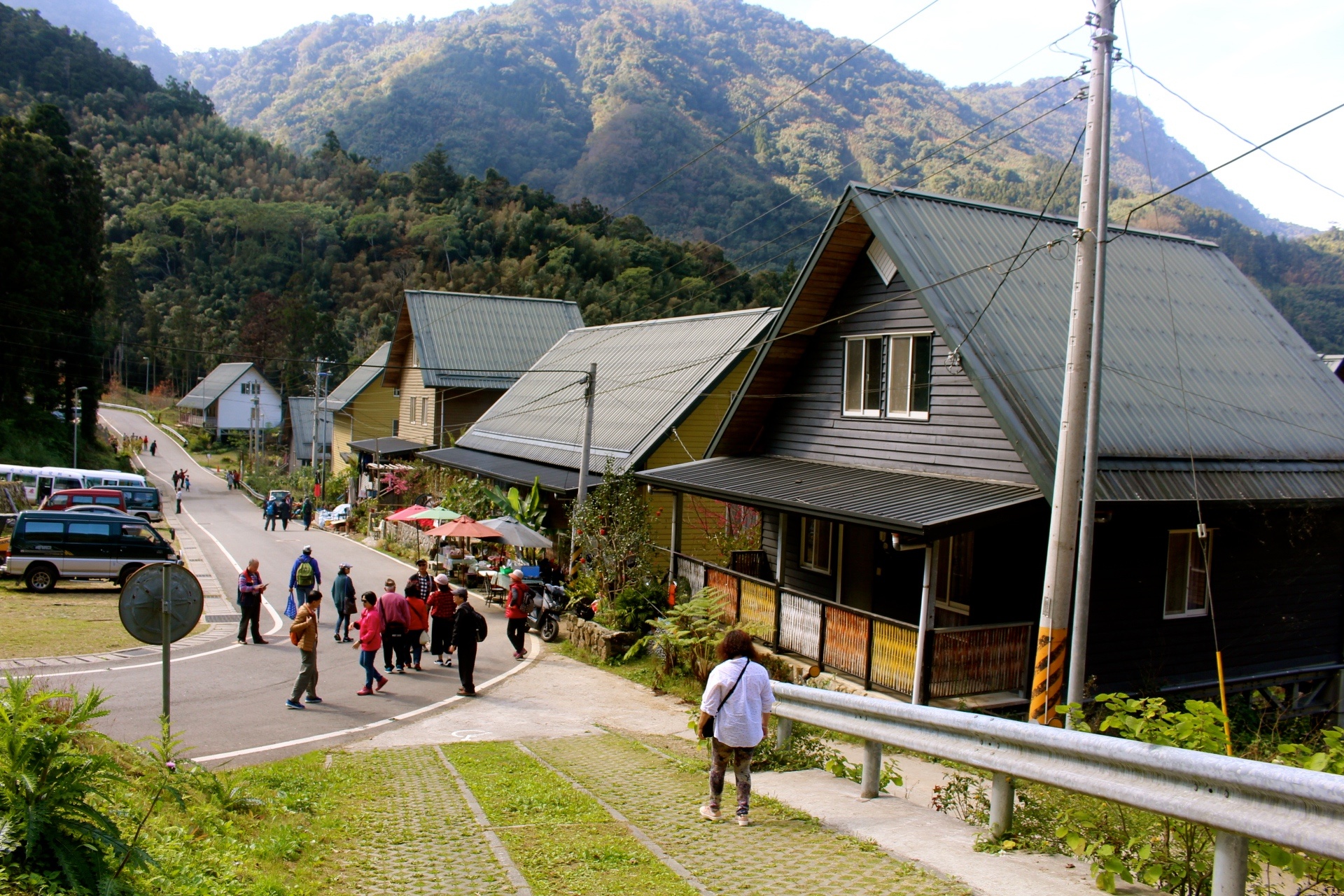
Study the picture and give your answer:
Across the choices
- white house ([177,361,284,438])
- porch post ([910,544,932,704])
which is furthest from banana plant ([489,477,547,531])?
white house ([177,361,284,438])

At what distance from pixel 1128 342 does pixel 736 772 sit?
1109cm

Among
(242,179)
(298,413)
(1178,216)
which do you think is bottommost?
(298,413)

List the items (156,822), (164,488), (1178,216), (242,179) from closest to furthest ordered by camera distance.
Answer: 1. (156,822)
2. (164,488)
3. (1178,216)
4. (242,179)

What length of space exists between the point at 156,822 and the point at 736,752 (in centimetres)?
398

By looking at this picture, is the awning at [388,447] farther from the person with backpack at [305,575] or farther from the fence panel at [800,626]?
the fence panel at [800,626]

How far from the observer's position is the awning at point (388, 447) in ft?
137

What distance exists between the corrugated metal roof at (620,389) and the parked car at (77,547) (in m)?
10.7

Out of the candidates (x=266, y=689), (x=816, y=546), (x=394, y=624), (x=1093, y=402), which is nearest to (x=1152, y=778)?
(x=1093, y=402)

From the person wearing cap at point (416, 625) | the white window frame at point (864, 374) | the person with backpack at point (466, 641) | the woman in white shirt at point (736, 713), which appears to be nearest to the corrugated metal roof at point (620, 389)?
the white window frame at point (864, 374)

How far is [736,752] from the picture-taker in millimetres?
7039

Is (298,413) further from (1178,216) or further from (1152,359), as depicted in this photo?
(1178,216)

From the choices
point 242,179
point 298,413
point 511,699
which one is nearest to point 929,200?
point 511,699

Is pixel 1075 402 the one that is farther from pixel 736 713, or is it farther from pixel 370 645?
pixel 370 645

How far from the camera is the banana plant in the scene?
26.4m
